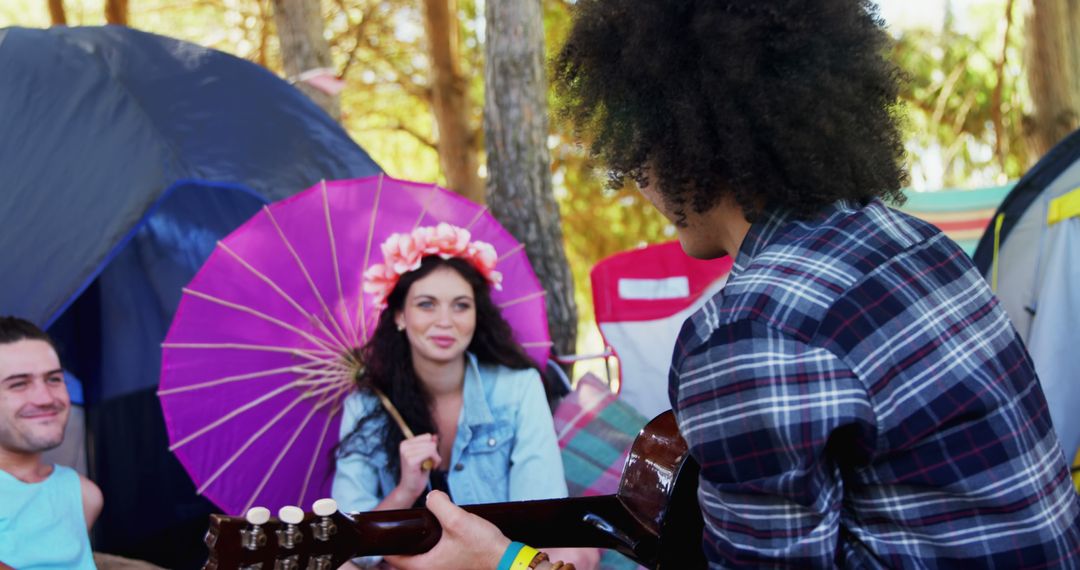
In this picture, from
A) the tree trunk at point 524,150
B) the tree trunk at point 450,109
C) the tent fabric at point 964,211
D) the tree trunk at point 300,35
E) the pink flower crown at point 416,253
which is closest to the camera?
the pink flower crown at point 416,253

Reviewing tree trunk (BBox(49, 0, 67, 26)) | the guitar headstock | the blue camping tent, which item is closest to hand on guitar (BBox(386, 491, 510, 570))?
the guitar headstock

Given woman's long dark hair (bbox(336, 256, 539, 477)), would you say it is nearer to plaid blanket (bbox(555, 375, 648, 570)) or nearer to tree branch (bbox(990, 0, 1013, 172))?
plaid blanket (bbox(555, 375, 648, 570))

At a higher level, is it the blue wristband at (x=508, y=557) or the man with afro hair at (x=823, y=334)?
the man with afro hair at (x=823, y=334)

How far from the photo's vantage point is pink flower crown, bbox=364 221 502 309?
112 inches

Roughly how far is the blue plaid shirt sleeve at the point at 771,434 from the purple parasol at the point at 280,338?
72.0 inches

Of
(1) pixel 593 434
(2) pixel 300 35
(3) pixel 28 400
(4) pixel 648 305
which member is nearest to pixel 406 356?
(1) pixel 593 434

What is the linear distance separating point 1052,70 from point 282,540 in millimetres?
5092

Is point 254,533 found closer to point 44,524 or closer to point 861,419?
point 861,419

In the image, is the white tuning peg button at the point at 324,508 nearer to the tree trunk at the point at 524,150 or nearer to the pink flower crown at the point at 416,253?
the pink flower crown at the point at 416,253

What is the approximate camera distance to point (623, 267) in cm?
390

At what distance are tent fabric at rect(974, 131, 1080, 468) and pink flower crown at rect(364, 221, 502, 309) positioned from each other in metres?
1.82

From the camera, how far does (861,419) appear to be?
1226mm

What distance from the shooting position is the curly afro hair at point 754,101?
1.41 metres

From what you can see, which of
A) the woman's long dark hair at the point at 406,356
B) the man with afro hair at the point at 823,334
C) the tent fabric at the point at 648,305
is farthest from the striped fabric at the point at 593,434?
the man with afro hair at the point at 823,334
